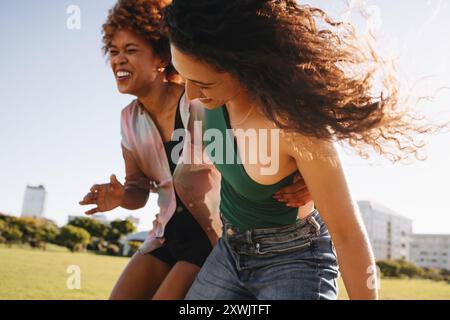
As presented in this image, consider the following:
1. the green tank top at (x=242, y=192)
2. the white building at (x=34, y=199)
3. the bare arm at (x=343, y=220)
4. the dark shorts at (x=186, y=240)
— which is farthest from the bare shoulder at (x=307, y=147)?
the white building at (x=34, y=199)

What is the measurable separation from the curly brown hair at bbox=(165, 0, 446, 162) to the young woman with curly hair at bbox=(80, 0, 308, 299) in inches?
29.4

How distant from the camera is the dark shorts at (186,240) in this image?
2667 millimetres

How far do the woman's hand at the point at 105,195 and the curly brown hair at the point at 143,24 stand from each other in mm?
764

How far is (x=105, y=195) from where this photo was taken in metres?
2.68

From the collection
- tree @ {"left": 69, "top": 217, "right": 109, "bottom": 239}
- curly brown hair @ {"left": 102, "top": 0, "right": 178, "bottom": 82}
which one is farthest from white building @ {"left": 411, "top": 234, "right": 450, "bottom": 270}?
curly brown hair @ {"left": 102, "top": 0, "right": 178, "bottom": 82}

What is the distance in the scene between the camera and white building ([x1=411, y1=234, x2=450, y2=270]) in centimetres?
8812

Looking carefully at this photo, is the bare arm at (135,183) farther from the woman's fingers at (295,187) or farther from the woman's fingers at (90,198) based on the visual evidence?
the woman's fingers at (295,187)

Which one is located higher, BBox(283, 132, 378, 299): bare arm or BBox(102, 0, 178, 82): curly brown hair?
BBox(102, 0, 178, 82): curly brown hair

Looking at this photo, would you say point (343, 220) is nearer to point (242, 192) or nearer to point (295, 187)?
point (295, 187)

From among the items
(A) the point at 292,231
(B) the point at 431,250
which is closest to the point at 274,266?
(A) the point at 292,231

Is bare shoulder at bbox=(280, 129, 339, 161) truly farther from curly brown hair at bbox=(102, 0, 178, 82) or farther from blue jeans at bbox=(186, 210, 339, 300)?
curly brown hair at bbox=(102, 0, 178, 82)

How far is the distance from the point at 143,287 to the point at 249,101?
138 centimetres
